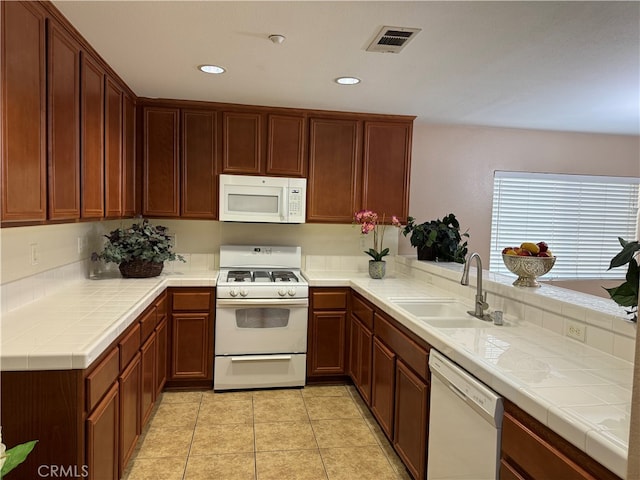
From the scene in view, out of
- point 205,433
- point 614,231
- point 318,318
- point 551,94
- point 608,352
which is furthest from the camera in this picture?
point 614,231

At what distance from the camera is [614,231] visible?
4898 mm

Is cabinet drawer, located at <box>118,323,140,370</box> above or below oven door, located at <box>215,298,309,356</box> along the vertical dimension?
above

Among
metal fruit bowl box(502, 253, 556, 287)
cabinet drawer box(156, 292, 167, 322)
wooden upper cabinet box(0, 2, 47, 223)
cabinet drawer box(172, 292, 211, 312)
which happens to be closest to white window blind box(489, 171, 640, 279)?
metal fruit bowl box(502, 253, 556, 287)

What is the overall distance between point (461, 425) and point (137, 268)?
242 centimetres

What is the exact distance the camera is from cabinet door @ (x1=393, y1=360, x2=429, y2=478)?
2.12 meters

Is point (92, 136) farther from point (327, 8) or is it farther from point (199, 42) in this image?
point (327, 8)

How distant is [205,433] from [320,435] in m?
0.73

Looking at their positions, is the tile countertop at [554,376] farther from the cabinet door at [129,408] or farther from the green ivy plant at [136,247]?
the green ivy plant at [136,247]

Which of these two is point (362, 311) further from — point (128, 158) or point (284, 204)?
point (128, 158)

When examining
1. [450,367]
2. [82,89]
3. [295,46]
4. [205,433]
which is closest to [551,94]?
[295,46]

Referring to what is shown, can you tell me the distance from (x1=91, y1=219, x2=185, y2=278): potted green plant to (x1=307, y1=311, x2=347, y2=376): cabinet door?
1273 mm

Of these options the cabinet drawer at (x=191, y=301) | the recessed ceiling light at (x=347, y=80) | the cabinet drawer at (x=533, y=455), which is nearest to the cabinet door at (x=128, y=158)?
the cabinet drawer at (x=191, y=301)

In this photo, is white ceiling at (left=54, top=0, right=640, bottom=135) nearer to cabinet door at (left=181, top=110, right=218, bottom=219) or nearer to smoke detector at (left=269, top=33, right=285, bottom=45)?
smoke detector at (left=269, top=33, right=285, bottom=45)

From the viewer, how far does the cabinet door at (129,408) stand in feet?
6.96
